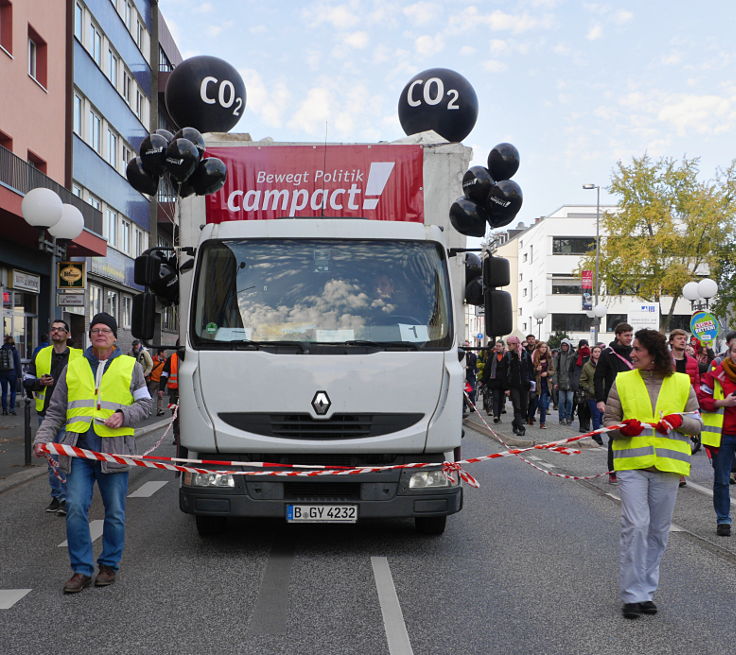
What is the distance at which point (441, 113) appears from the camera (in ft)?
32.0

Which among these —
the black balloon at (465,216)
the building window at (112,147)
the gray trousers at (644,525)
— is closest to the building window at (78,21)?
the building window at (112,147)

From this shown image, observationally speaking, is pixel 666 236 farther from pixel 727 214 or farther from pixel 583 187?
pixel 583 187

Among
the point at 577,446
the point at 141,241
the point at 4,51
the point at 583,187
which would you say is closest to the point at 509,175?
the point at 577,446

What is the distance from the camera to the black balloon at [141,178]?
10.00 m

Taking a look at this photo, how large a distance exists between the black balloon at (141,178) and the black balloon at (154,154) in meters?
0.16

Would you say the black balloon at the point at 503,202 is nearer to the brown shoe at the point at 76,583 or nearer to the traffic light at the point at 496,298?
the traffic light at the point at 496,298

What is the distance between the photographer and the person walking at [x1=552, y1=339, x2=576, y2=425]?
19.2 meters

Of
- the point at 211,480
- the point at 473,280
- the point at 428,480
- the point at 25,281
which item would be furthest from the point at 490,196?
the point at 25,281

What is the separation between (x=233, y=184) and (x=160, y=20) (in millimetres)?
37243

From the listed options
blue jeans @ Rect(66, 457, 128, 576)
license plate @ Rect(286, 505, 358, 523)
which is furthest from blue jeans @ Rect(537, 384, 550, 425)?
blue jeans @ Rect(66, 457, 128, 576)

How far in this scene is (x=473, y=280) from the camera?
7980mm

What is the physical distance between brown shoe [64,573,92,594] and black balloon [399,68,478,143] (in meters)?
6.08

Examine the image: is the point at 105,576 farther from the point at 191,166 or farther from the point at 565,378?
the point at 565,378

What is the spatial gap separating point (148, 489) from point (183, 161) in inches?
158
